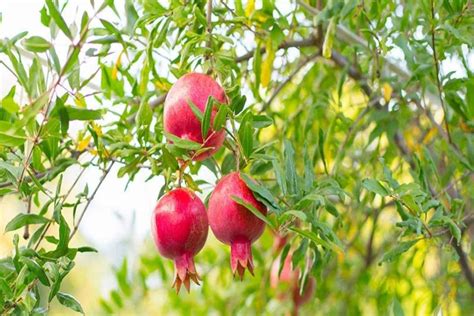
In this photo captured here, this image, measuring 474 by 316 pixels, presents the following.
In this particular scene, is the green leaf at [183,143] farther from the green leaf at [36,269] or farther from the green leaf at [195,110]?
the green leaf at [36,269]

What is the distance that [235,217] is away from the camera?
806 mm

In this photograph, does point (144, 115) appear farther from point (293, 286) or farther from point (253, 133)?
point (293, 286)

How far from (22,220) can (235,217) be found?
27 centimetres

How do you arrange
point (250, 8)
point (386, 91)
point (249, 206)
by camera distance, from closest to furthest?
point (249, 206) < point (250, 8) < point (386, 91)

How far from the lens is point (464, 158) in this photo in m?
1.23

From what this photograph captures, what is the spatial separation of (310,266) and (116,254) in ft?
6.39

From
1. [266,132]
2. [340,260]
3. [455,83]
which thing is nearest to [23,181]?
[455,83]

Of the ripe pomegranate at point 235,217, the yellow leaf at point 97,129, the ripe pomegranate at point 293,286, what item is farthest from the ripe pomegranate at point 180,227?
the ripe pomegranate at point 293,286

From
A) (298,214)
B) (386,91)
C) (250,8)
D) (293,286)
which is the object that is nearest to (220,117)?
(298,214)

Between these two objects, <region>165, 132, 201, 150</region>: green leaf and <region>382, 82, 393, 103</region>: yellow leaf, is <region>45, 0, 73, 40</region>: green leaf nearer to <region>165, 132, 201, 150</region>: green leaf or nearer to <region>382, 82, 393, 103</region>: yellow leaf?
<region>165, 132, 201, 150</region>: green leaf

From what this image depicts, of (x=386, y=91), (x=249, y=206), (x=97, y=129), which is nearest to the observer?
(x=249, y=206)

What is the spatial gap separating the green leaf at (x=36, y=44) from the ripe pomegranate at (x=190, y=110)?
166mm

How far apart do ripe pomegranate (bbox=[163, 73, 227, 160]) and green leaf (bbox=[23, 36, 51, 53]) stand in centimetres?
17

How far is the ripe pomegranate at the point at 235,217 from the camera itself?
81 centimetres
